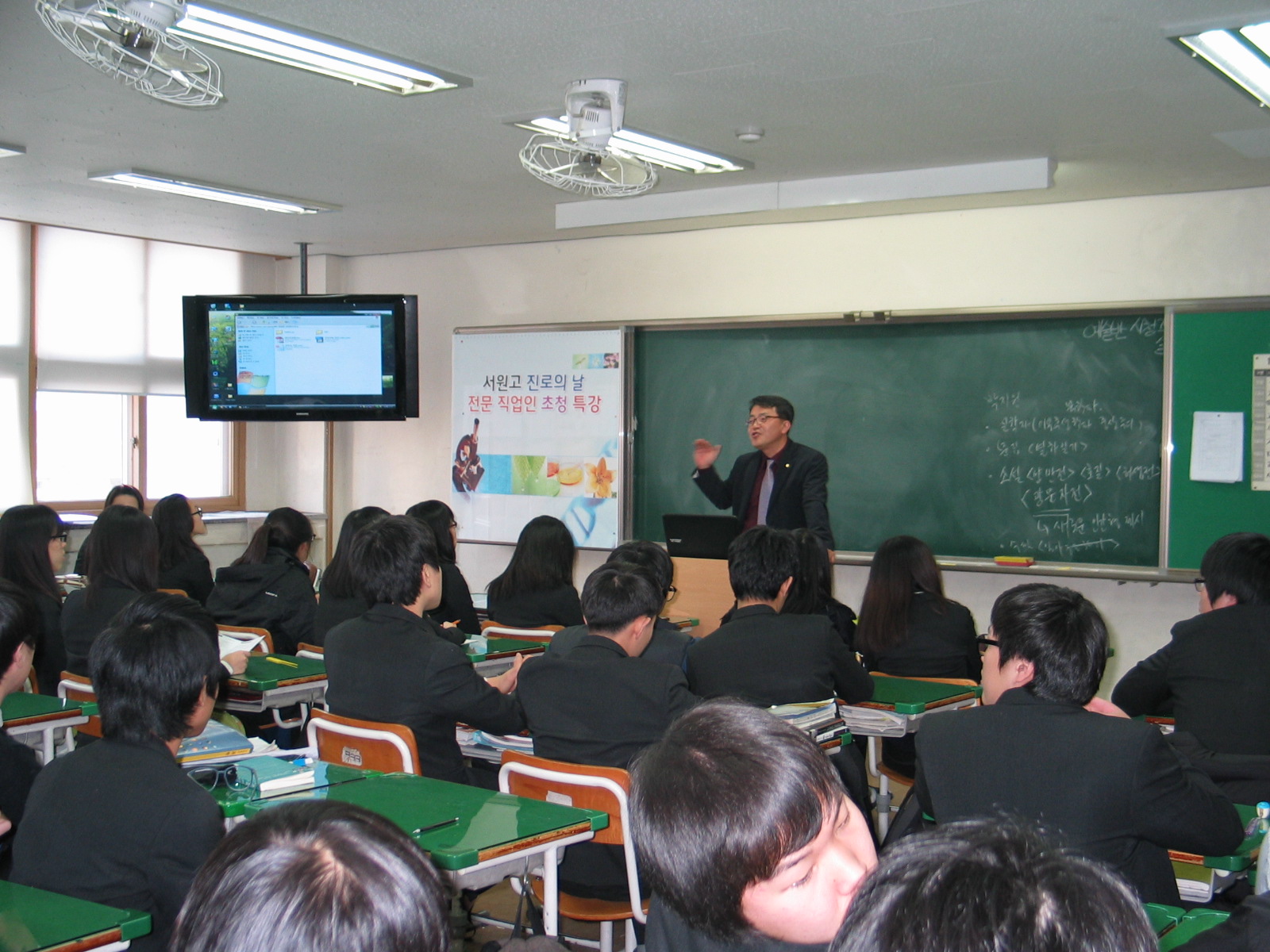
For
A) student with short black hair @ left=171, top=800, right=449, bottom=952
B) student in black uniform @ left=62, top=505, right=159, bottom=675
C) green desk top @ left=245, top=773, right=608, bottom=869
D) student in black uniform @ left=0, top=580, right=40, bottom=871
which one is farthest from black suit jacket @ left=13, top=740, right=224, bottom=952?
student in black uniform @ left=62, top=505, right=159, bottom=675

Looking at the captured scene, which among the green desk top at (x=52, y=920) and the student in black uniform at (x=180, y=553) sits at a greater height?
the student in black uniform at (x=180, y=553)

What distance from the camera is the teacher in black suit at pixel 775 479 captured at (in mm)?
5418

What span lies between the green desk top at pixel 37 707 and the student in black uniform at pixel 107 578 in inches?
18.4

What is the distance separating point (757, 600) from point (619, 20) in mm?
1810

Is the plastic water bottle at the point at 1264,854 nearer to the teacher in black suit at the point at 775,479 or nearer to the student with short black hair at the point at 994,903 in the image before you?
the student with short black hair at the point at 994,903

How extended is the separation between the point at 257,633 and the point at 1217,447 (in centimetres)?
436

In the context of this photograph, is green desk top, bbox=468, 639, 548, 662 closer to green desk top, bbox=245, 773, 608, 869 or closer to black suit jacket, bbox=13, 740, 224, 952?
green desk top, bbox=245, 773, 608, 869

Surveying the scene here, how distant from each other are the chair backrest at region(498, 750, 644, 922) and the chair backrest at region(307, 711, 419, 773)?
265 mm

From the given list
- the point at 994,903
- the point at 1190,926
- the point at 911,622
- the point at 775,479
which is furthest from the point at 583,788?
the point at 775,479

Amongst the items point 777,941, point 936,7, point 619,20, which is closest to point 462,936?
point 777,941

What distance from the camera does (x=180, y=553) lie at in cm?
537

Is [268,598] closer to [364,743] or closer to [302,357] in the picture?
[364,743]

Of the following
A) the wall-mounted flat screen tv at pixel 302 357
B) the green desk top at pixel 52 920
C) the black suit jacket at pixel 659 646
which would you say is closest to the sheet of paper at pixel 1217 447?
the black suit jacket at pixel 659 646

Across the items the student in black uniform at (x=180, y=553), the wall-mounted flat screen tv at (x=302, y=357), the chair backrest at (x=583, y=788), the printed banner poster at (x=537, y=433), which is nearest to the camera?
the chair backrest at (x=583, y=788)
